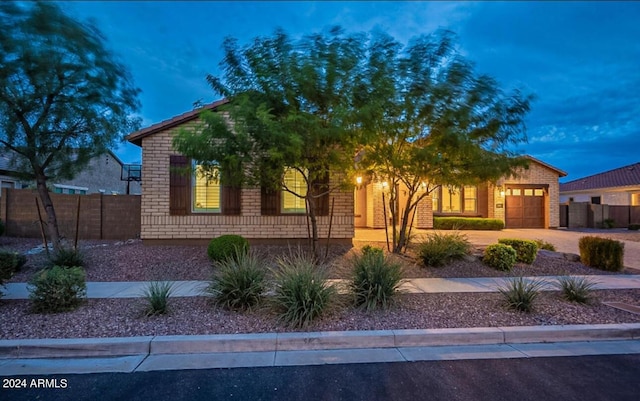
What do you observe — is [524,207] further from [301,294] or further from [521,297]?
[301,294]

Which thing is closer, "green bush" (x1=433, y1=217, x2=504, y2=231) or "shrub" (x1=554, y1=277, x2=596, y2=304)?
"shrub" (x1=554, y1=277, x2=596, y2=304)

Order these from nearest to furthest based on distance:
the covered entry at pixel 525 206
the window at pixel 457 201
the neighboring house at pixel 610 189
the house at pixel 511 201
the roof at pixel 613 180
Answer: the house at pixel 511 201 < the window at pixel 457 201 < the covered entry at pixel 525 206 < the neighboring house at pixel 610 189 < the roof at pixel 613 180

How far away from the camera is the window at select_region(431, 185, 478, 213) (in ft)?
63.6

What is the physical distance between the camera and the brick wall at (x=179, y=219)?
10.8 metres

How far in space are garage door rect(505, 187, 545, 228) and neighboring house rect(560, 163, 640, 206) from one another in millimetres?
8937

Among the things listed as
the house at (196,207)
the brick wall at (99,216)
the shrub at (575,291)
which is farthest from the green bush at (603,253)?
the brick wall at (99,216)

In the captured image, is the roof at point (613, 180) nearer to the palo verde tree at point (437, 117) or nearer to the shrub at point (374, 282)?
the palo verde tree at point (437, 117)

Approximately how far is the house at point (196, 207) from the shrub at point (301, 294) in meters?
5.52

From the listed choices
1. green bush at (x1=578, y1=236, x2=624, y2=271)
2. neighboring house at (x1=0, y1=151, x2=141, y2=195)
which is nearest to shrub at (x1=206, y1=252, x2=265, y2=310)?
green bush at (x1=578, y1=236, x2=624, y2=271)

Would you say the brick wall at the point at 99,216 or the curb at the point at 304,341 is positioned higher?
the brick wall at the point at 99,216

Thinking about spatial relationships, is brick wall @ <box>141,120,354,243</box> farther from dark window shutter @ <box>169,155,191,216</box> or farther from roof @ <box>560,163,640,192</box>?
roof @ <box>560,163,640,192</box>

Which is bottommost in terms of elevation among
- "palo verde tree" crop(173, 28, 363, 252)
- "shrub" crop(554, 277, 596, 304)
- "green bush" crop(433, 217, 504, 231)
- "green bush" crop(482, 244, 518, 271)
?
"shrub" crop(554, 277, 596, 304)

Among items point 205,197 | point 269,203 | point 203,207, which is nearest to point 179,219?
point 203,207

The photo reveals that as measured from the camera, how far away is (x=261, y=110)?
622 centimetres
